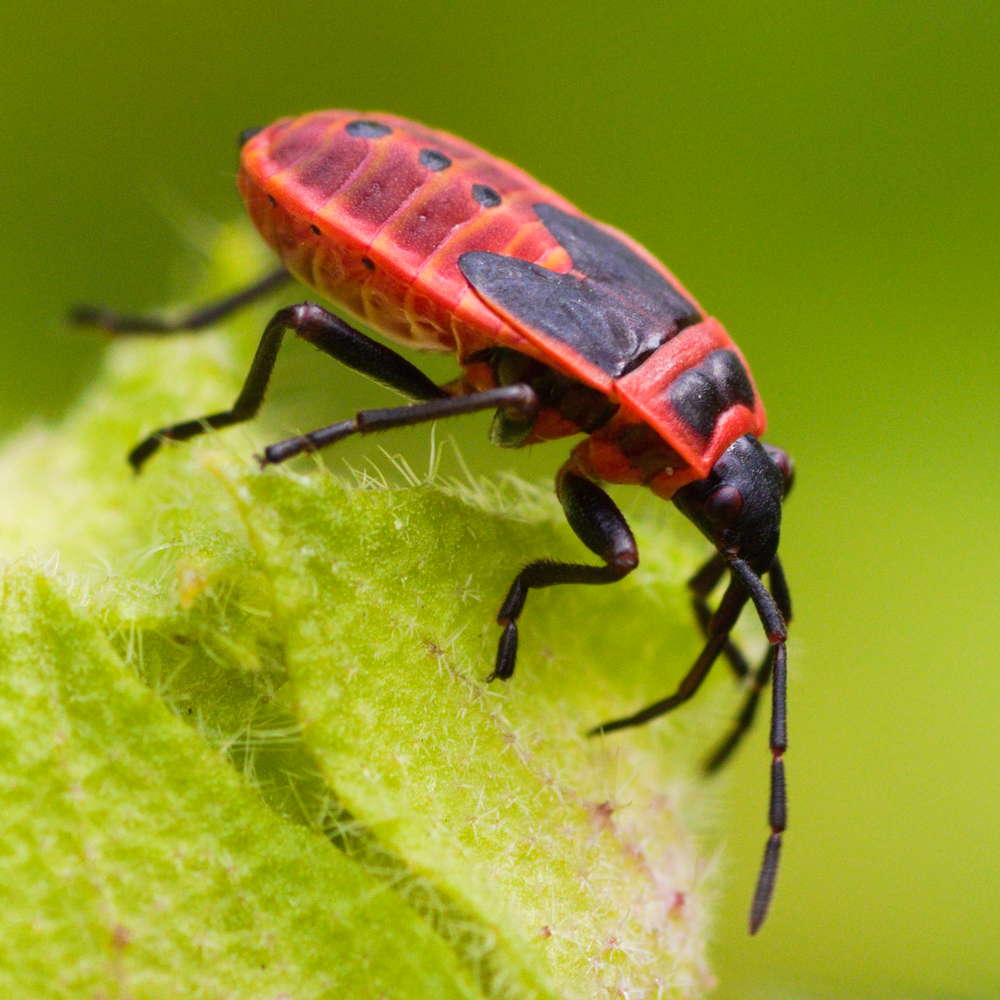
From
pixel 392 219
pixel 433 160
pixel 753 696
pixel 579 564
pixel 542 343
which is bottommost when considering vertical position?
pixel 753 696

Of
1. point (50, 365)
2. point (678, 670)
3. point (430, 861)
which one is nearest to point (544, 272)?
point (678, 670)

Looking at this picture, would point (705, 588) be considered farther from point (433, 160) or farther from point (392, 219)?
point (433, 160)

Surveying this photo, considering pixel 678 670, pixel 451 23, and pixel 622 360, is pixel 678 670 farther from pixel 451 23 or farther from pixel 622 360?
pixel 451 23

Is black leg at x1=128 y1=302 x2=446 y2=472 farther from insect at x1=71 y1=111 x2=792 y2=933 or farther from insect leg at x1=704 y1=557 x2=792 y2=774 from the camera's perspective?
insect leg at x1=704 y1=557 x2=792 y2=774

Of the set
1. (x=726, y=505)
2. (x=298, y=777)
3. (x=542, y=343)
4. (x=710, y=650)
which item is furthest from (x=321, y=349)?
(x=298, y=777)

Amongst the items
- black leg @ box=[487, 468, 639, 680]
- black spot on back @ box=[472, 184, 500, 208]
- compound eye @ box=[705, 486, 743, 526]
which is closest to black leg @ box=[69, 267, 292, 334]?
black spot on back @ box=[472, 184, 500, 208]

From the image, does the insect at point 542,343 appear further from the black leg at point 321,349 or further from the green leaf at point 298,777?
the green leaf at point 298,777
